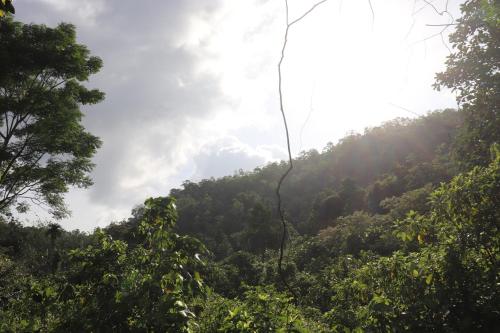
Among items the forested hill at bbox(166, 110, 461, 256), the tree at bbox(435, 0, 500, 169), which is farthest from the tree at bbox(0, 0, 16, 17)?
the forested hill at bbox(166, 110, 461, 256)

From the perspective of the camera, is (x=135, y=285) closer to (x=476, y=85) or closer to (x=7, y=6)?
(x=7, y=6)

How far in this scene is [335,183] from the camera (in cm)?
4569

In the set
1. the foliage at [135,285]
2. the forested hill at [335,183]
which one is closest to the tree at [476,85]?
the foliage at [135,285]

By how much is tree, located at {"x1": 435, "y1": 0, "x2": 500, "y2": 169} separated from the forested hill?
1419 cm

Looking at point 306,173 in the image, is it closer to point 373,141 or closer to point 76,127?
point 373,141

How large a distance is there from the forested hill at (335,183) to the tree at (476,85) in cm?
1419

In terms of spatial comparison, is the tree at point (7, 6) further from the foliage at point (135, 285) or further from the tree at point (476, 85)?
the tree at point (476, 85)

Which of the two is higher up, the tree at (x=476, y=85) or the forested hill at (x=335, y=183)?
the forested hill at (x=335, y=183)

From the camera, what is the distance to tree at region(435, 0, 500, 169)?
24.6 feet

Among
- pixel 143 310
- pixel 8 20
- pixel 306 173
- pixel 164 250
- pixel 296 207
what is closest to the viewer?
pixel 143 310

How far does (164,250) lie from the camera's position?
2.68 m

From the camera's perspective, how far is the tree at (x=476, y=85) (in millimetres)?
7505

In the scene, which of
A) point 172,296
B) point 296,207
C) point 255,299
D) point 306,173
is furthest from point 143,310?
point 306,173

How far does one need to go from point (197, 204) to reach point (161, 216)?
52.5 meters
